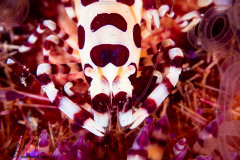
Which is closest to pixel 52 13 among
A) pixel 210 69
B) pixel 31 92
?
pixel 31 92

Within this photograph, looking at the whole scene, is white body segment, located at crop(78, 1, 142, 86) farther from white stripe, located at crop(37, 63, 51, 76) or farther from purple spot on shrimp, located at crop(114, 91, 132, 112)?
white stripe, located at crop(37, 63, 51, 76)

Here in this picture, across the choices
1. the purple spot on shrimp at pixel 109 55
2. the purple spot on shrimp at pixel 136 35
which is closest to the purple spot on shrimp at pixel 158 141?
the purple spot on shrimp at pixel 109 55

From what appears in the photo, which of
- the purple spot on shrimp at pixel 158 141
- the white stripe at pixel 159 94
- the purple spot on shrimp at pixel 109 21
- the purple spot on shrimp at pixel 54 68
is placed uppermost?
the purple spot on shrimp at pixel 109 21

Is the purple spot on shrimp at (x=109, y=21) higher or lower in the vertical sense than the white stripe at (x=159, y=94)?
higher

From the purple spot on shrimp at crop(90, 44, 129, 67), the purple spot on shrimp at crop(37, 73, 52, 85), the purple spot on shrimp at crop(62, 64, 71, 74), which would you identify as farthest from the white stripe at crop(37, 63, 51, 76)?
the purple spot on shrimp at crop(90, 44, 129, 67)

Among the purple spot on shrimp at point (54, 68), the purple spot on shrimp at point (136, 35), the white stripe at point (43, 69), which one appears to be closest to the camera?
the white stripe at point (43, 69)

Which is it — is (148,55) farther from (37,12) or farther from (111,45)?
(37,12)

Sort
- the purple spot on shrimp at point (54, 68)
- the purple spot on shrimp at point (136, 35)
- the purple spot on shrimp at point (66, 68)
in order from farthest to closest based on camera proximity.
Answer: the purple spot on shrimp at point (66, 68)
the purple spot on shrimp at point (54, 68)
the purple spot on shrimp at point (136, 35)

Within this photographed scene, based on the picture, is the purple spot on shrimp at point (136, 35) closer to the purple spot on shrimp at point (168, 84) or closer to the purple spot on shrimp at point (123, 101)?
the purple spot on shrimp at point (168, 84)

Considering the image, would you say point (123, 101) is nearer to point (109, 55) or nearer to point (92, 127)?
point (92, 127)
